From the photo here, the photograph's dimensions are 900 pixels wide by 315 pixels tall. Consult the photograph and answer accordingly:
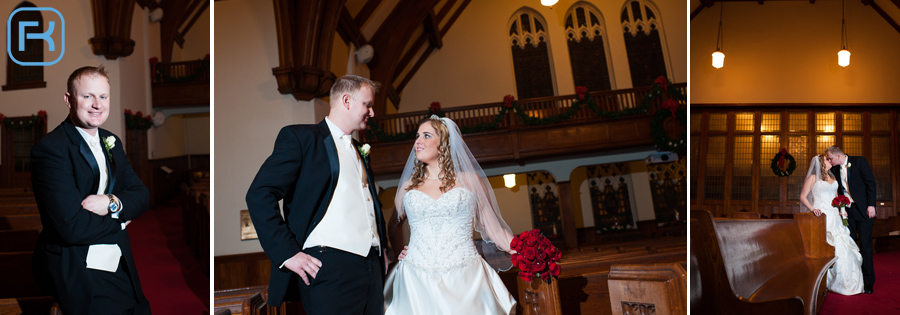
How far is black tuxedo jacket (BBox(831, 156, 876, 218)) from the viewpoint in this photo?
5402 millimetres

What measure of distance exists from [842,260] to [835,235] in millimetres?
290

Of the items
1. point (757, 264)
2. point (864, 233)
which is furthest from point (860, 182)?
point (757, 264)

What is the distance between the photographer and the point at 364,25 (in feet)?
30.0

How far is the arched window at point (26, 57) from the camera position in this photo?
7.04 feet

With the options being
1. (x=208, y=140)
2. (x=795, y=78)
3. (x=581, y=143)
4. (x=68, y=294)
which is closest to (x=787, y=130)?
(x=795, y=78)

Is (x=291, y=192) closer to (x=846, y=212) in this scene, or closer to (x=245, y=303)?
(x=245, y=303)

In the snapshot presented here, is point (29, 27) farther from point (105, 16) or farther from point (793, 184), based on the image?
point (793, 184)

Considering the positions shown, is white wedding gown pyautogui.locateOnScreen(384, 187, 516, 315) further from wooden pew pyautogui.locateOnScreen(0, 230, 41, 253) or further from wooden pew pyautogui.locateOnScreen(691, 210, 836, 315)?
wooden pew pyautogui.locateOnScreen(0, 230, 41, 253)

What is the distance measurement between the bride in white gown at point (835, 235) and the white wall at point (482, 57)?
8.07 m

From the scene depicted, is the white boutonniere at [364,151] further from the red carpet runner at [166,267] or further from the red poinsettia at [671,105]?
the red poinsettia at [671,105]

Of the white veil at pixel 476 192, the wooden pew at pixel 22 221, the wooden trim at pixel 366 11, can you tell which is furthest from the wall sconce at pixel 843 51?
the wooden pew at pixel 22 221

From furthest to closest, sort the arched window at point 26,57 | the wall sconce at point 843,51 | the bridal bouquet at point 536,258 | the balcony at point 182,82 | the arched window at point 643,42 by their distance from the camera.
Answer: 1. the arched window at point 643,42
2. the wall sconce at point 843,51
3. the bridal bouquet at point 536,258
4. the balcony at point 182,82
5. the arched window at point 26,57

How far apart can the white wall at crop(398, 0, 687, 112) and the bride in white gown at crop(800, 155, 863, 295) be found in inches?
318

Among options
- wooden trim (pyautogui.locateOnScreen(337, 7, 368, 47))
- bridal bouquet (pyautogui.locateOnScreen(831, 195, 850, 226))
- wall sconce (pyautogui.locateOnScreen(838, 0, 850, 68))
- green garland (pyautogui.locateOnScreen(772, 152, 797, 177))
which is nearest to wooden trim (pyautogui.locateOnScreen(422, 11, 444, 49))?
wooden trim (pyautogui.locateOnScreen(337, 7, 368, 47))
